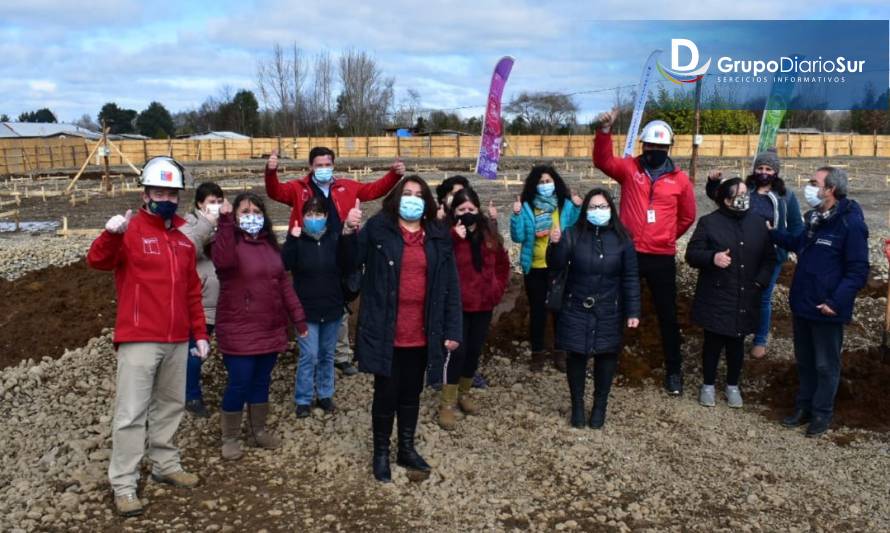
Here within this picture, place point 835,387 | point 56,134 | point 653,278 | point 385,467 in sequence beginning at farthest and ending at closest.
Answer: point 56,134, point 653,278, point 835,387, point 385,467

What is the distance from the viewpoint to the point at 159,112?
8919 cm

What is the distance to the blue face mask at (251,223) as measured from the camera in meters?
4.87

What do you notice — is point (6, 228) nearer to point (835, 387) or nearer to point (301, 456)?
point (301, 456)

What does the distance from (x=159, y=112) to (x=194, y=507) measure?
92.7 meters

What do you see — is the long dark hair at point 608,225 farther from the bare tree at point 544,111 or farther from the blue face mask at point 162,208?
the bare tree at point 544,111

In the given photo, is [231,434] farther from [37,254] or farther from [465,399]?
[37,254]

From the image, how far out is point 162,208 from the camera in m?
4.29

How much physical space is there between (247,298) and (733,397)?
3926 mm

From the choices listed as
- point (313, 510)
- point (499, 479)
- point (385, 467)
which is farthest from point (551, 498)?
point (313, 510)

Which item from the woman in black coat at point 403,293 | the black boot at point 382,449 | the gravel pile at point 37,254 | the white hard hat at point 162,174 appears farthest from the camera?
the gravel pile at point 37,254

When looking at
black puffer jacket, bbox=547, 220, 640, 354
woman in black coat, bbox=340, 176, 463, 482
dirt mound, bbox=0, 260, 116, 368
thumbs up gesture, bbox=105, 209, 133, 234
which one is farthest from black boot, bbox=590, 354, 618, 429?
dirt mound, bbox=0, 260, 116, 368

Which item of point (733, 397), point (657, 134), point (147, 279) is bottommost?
point (733, 397)

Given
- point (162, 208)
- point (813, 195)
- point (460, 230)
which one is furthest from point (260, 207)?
point (813, 195)

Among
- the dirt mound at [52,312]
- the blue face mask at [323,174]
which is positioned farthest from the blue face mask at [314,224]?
the dirt mound at [52,312]
